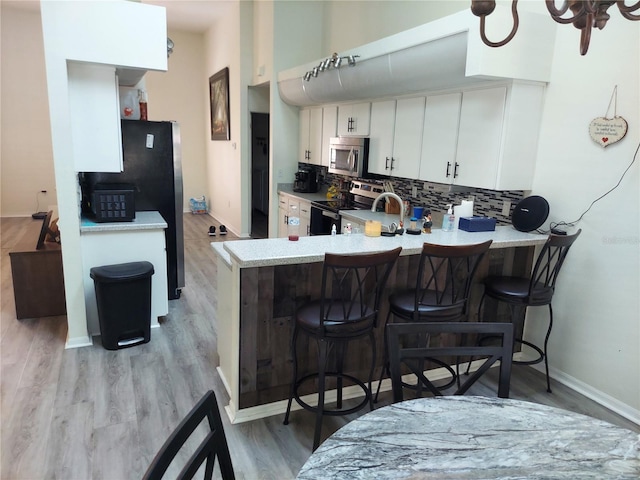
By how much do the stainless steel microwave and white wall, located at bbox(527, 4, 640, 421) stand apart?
67.8 inches

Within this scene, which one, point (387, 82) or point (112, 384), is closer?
point (112, 384)

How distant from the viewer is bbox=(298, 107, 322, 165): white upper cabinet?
17.5 ft

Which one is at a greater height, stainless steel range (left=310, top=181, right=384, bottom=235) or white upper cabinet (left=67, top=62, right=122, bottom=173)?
white upper cabinet (left=67, top=62, right=122, bottom=173)

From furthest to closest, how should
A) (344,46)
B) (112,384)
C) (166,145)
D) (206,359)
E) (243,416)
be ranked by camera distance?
(344,46) < (166,145) < (206,359) < (112,384) < (243,416)

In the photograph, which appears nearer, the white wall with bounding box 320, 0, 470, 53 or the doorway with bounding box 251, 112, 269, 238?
the white wall with bounding box 320, 0, 470, 53

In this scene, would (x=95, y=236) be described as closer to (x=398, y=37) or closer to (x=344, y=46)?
(x=398, y=37)

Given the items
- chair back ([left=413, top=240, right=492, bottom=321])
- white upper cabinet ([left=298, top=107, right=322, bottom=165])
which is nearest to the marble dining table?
chair back ([left=413, top=240, right=492, bottom=321])

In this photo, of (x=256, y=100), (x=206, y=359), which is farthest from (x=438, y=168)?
(x=256, y=100)

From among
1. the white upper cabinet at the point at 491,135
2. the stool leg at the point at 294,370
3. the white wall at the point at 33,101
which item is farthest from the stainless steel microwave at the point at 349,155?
the white wall at the point at 33,101

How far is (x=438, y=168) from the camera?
3.49 m

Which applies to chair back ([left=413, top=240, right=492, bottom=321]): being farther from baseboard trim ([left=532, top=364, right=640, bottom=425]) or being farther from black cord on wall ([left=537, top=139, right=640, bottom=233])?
baseboard trim ([left=532, top=364, right=640, bottom=425])

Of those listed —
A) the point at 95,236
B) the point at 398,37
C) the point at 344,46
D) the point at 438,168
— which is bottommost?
the point at 95,236

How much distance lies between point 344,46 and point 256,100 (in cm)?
187

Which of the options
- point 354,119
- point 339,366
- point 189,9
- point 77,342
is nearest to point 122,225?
point 77,342
